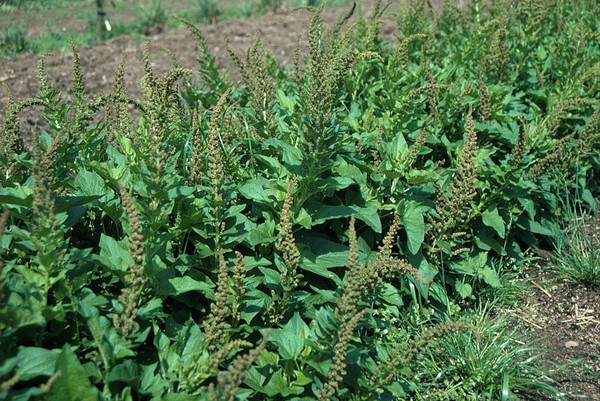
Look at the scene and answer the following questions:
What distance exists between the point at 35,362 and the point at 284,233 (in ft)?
3.51

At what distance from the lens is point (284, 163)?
3566 millimetres

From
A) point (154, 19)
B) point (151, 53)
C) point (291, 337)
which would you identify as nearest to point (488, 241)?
point (291, 337)

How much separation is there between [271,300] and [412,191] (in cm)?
117

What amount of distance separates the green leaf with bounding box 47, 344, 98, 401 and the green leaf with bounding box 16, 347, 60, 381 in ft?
0.27

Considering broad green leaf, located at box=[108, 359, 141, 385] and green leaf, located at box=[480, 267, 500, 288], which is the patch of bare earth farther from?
broad green leaf, located at box=[108, 359, 141, 385]

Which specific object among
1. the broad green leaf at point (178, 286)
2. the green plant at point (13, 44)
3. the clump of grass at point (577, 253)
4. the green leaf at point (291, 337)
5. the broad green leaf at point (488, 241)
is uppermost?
the green plant at point (13, 44)

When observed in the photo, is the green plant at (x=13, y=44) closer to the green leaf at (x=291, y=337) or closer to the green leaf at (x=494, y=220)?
the green leaf at (x=494, y=220)

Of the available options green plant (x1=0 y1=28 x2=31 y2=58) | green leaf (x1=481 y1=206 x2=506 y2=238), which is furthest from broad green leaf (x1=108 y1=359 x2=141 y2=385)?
green plant (x1=0 y1=28 x2=31 y2=58)

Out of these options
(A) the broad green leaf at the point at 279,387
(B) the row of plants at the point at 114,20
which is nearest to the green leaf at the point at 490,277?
(A) the broad green leaf at the point at 279,387

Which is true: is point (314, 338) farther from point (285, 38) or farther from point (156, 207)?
point (285, 38)

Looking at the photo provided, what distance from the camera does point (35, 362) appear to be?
2.39 m

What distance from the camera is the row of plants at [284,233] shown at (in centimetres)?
261

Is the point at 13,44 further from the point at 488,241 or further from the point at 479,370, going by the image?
the point at 479,370

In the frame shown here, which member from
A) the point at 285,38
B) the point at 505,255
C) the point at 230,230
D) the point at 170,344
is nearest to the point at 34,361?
the point at 170,344
